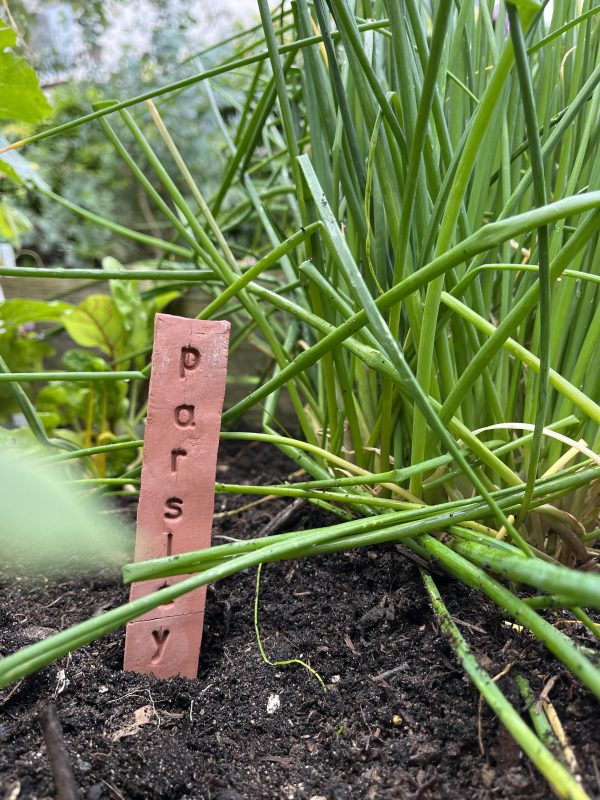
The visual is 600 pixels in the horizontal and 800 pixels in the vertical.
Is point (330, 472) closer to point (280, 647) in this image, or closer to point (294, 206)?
point (280, 647)

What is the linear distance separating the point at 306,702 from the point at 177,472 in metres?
0.22

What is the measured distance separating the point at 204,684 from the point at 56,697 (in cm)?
12

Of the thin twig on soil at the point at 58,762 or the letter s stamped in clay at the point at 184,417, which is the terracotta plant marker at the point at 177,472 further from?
the thin twig on soil at the point at 58,762

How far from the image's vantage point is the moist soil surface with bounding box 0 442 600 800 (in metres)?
0.41

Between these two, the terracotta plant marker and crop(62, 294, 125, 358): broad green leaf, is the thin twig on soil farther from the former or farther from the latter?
crop(62, 294, 125, 358): broad green leaf

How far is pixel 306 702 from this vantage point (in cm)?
50

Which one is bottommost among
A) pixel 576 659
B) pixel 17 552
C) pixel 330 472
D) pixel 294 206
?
pixel 17 552

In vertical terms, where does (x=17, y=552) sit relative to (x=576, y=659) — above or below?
below

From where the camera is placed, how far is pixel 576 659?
0.32 m

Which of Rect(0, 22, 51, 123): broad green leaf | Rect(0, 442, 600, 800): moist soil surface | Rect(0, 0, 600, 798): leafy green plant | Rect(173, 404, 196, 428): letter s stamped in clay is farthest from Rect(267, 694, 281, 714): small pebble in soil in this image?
Rect(0, 22, 51, 123): broad green leaf

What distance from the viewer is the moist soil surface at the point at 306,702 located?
0.41 m

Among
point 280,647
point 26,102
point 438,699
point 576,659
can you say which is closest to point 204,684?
point 280,647

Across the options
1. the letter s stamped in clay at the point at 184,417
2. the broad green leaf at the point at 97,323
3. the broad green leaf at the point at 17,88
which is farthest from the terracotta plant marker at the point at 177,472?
the broad green leaf at the point at 97,323

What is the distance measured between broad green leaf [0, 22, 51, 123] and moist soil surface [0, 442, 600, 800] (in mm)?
623
